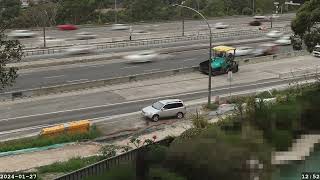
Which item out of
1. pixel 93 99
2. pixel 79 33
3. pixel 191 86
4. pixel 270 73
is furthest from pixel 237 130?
pixel 79 33

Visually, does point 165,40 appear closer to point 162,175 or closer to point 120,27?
point 120,27

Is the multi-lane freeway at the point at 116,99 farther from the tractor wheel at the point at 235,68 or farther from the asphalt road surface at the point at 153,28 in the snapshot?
the asphalt road surface at the point at 153,28

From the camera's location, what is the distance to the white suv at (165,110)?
34.9 meters

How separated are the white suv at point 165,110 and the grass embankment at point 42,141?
4663 mm

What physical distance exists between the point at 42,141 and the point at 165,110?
9.22m

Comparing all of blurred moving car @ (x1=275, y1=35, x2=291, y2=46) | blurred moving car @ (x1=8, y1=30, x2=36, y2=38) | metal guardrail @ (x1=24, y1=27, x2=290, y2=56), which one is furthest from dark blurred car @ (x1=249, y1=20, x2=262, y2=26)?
blurred moving car @ (x1=8, y1=30, x2=36, y2=38)

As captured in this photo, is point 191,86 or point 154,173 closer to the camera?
point 154,173

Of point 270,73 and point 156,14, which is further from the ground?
point 156,14

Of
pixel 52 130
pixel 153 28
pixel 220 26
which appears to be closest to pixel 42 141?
pixel 52 130

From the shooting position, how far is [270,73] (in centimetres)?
5141

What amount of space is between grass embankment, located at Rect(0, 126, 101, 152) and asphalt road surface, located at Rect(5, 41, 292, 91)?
14.1m

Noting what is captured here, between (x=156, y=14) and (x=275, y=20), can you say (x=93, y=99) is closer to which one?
(x=156, y=14)

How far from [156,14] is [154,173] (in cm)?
8612

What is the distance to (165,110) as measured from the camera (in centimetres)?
3534
